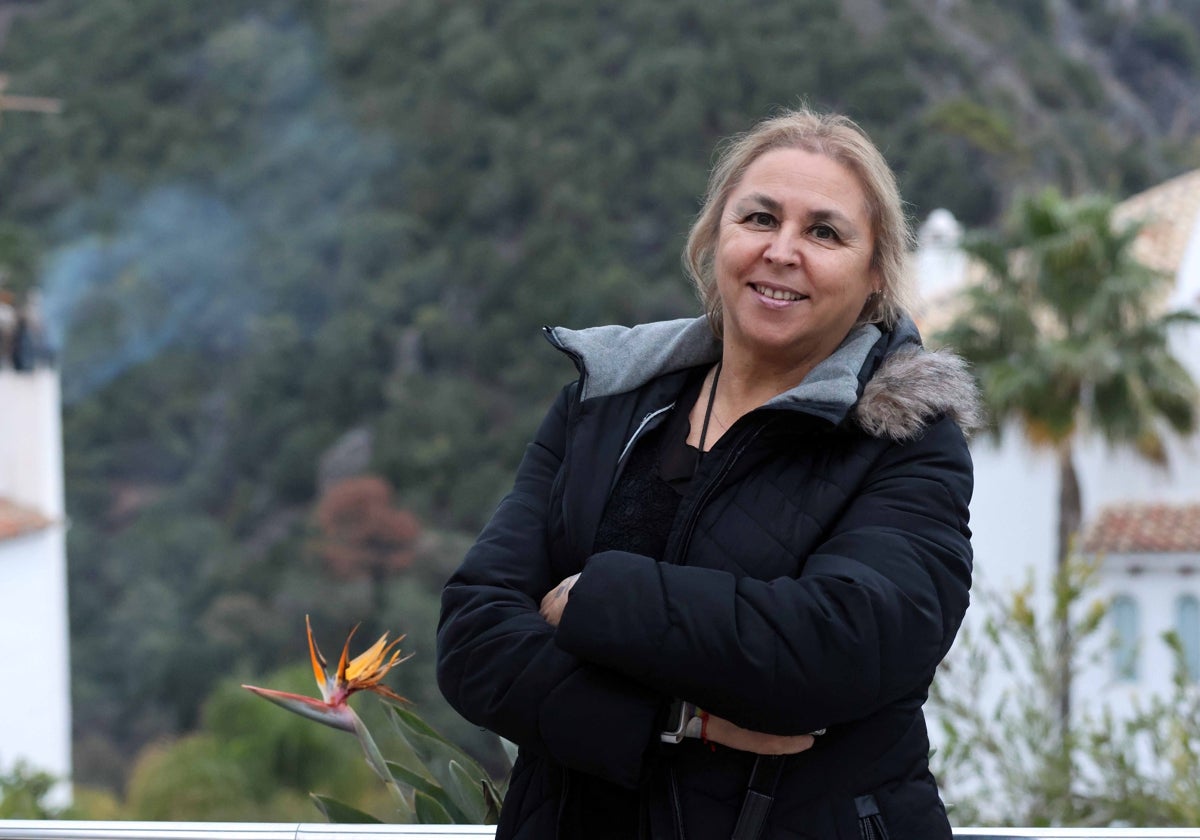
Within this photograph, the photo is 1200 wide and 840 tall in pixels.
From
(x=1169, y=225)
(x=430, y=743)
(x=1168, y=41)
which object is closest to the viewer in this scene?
(x=430, y=743)

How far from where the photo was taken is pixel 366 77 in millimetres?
59156

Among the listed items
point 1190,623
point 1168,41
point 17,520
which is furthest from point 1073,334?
point 1168,41

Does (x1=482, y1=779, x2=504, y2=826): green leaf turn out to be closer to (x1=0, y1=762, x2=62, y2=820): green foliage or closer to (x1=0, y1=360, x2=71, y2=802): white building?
(x1=0, y1=762, x2=62, y2=820): green foliage

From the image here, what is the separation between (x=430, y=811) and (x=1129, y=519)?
55.5 feet

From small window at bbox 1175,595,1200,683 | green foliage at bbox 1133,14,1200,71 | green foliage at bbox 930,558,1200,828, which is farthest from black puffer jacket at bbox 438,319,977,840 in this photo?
green foliage at bbox 1133,14,1200,71

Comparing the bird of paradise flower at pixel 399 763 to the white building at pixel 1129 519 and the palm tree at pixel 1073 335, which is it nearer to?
the white building at pixel 1129 519

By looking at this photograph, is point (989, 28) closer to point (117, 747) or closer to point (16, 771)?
point (117, 747)

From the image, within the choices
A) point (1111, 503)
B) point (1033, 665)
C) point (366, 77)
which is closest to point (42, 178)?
point (366, 77)

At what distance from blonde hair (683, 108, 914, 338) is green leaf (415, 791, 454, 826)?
0.97 m

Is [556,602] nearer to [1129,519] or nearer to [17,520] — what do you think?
[17,520]

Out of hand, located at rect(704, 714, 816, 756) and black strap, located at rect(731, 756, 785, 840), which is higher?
hand, located at rect(704, 714, 816, 756)

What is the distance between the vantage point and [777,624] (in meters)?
1.40

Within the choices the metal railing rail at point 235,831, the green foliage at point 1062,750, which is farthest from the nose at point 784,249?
the green foliage at point 1062,750

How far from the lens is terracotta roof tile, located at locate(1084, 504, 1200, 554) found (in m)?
16.9
